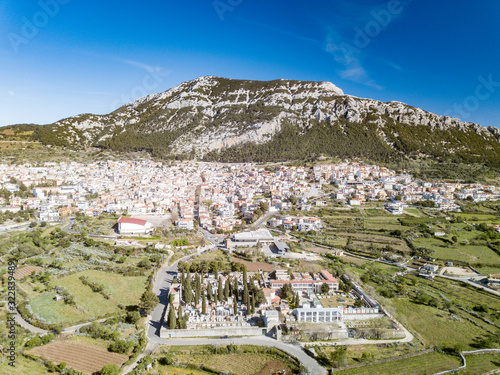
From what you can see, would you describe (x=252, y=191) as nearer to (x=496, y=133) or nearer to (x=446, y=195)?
(x=446, y=195)

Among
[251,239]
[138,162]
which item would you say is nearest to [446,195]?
[251,239]

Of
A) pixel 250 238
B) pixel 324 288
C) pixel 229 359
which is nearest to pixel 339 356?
pixel 229 359

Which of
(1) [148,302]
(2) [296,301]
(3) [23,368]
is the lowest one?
(3) [23,368]

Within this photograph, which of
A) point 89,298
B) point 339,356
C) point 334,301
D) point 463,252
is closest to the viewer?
point 339,356

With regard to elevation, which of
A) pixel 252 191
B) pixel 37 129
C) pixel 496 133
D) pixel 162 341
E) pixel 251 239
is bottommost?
pixel 162 341

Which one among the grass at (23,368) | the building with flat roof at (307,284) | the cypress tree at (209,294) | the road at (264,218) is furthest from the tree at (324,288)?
the road at (264,218)

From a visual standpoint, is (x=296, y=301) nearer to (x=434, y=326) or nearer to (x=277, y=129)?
(x=434, y=326)

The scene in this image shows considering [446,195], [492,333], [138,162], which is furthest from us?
[138,162]
